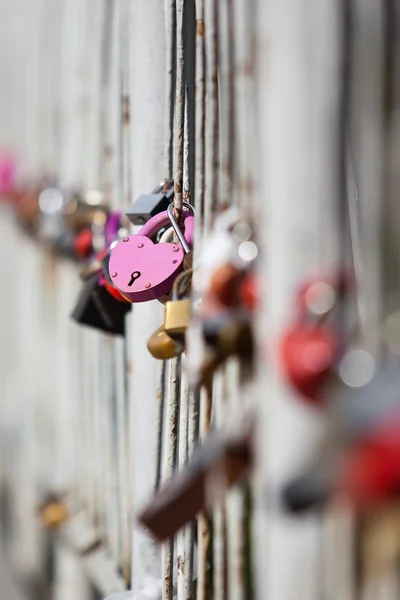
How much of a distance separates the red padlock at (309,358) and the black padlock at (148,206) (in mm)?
479

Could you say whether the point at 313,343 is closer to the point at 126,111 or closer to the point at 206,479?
the point at 206,479

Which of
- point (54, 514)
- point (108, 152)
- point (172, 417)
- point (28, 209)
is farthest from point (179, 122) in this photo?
point (54, 514)

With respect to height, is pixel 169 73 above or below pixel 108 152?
above

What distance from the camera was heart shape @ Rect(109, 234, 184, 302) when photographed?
2.88ft

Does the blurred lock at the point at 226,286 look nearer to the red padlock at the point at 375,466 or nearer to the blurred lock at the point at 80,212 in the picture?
the red padlock at the point at 375,466

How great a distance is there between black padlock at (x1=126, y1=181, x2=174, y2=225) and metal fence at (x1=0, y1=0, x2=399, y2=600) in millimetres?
25

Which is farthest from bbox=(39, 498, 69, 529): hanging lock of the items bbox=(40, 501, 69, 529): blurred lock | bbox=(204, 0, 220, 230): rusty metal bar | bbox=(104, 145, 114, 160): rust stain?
bbox=(204, 0, 220, 230): rusty metal bar

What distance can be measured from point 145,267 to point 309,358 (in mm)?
385

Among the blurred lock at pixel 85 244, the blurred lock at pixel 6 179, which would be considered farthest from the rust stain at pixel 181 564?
the blurred lock at pixel 6 179

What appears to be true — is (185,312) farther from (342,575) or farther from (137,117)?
(137,117)

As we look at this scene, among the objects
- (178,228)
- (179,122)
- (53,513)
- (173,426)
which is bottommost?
(53,513)

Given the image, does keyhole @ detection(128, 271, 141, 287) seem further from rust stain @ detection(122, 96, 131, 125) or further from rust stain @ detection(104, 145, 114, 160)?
rust stain @ detection(104, 145, 114, 160)

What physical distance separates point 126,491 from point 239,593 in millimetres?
744

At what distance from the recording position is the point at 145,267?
889 mm
